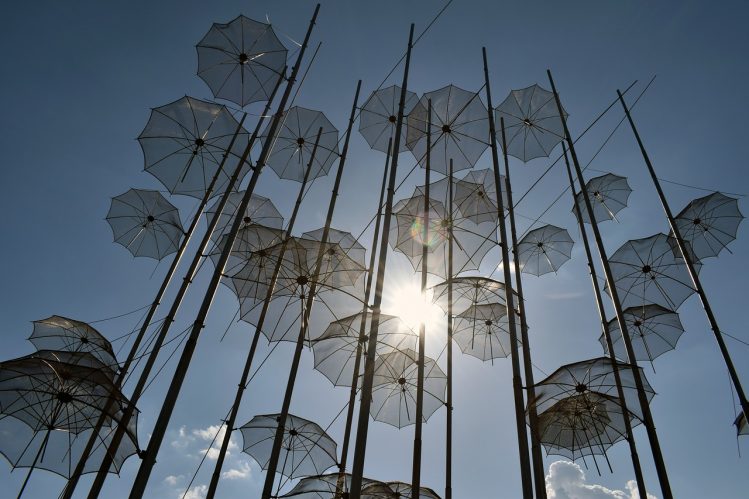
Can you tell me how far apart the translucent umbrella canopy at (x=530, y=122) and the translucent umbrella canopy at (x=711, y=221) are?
228 inches

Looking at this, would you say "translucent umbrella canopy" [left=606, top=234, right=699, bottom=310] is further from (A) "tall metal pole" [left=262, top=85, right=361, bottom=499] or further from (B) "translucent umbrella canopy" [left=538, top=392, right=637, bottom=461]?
(A) "tall metal pole" [left=262, top=85, right=361, bottom=499]

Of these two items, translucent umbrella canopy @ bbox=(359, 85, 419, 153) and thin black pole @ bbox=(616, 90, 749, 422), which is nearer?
thin black pole @ bbox=(616, 90, 749, 422)

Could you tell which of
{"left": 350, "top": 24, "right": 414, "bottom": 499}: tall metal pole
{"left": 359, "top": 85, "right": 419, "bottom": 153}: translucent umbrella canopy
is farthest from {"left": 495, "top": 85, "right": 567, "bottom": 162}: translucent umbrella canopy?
{"left": 350, "top": 24, "right": 414, "bottom": 499}: tall metal pole

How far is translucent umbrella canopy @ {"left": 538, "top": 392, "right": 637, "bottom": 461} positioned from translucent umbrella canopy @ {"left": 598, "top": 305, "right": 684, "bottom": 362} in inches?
157

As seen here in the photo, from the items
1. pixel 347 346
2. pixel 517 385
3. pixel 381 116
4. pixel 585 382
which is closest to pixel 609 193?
pixel 381 116

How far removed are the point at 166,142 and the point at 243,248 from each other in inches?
158

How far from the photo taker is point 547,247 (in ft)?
70.8

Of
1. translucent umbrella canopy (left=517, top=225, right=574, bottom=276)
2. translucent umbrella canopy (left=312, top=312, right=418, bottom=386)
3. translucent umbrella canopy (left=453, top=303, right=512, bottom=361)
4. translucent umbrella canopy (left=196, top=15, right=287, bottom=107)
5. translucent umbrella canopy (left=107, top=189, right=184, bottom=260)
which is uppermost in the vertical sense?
translucent umbrella canopy (left=517, top=225, right=574, bottom=276)

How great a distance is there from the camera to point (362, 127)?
1834cm

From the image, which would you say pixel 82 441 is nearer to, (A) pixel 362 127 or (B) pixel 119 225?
(B) pixel 119 225

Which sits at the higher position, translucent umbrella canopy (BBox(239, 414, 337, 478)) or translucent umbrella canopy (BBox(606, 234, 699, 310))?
translucent umbrella canopy (BBox(606, 234, 699, 310))

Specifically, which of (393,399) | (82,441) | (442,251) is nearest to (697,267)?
(442,251)

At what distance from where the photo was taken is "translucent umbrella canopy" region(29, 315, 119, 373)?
14375 millimetres

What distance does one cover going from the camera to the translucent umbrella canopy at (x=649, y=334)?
16.6 meters
